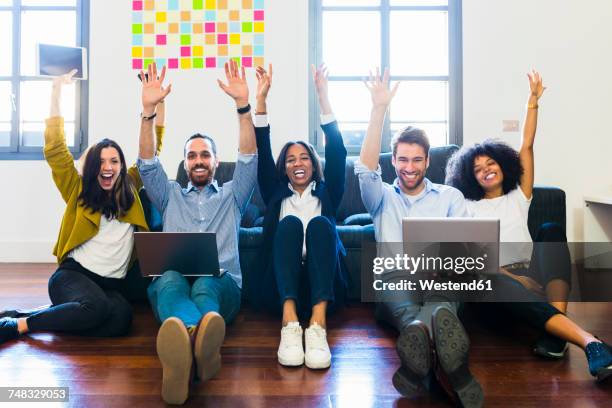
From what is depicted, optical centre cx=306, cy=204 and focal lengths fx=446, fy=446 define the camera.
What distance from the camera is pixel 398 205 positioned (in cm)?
186

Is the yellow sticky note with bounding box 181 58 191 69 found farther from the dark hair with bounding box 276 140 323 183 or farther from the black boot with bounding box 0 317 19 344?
Result: the black boot with bounding box 0 317 19 344

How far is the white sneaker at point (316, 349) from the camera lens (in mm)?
1460

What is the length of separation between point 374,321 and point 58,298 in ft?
4.43

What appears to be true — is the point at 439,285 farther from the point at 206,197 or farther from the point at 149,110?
the point at 149,110

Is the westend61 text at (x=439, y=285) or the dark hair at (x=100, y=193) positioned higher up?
the dark hair at (x=100, y=193)

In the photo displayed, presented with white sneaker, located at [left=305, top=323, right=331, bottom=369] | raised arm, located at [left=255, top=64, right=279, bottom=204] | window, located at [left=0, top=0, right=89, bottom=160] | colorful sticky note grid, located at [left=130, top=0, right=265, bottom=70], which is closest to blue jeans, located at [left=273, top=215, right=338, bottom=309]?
white sneaker, located at [left=305, top=323, right=331, bottom=369]

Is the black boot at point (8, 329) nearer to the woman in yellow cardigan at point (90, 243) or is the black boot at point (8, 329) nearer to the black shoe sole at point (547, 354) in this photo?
the woman in yellow cardigan at point (90, 243)

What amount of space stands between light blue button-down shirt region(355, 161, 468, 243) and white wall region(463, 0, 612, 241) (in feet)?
6.54

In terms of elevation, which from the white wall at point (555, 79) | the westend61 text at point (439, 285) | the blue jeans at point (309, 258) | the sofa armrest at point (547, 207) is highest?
the white wall at point (555, 79)

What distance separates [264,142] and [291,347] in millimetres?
890

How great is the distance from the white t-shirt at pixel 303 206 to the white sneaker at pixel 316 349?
0.48m

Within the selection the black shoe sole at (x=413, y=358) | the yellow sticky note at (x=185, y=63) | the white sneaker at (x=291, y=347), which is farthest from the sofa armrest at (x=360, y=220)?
the yellow sticky note at (x=185, y=63)

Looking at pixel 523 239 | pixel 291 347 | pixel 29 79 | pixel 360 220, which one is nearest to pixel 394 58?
pixel 360 220

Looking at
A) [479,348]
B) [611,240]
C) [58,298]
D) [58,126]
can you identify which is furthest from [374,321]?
[611,240]
